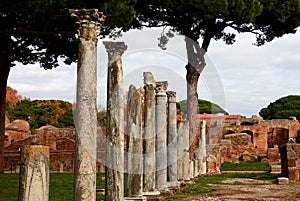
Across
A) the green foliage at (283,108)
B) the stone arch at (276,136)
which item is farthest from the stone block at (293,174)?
the green foliage at (283,108)

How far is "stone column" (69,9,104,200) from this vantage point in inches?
225

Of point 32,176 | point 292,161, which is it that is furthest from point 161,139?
point 32,176

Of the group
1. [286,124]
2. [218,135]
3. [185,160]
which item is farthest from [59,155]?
[286,124]

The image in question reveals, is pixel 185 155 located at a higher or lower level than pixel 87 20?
lower

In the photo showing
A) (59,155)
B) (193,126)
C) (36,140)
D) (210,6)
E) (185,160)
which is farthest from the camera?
(36,140)

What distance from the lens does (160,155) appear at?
34.9 ft

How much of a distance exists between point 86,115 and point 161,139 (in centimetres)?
492

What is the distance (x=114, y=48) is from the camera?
726 centimetres

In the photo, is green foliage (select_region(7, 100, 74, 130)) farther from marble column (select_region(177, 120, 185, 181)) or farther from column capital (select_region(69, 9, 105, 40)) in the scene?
column capital (select_region(69, 9, 105, 40))

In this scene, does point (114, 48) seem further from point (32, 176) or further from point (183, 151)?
point (183, 151)

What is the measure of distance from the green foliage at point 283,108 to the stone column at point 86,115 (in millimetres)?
44701

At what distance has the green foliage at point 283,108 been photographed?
48.5 m

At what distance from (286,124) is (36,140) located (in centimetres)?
1961

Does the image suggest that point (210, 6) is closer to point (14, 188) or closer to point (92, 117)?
point (14, 188)
